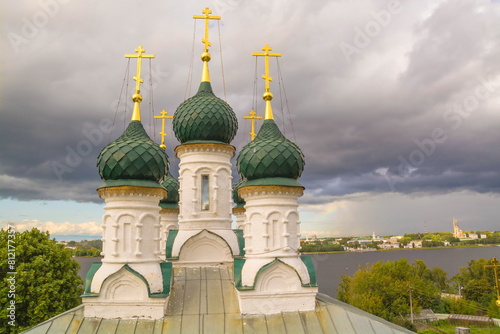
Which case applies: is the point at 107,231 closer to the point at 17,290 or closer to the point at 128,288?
the point at 128,288

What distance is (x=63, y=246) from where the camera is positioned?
17984 mm

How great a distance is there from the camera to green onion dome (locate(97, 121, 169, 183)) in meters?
9.60

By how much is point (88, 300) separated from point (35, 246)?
844 cm

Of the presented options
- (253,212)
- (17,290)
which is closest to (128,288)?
(253,212)

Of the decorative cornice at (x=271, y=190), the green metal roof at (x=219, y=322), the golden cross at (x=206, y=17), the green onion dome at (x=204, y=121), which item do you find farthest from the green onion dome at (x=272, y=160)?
the golden cross at (x=206, y=17)

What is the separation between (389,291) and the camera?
3350 cm

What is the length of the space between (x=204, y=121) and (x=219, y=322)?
19.8 ft

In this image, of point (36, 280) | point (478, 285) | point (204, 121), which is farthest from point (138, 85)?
point (478, 285)

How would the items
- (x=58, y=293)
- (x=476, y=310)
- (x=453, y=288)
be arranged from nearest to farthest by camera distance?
1. (x=58, y=293)
2. (x=476, y=310)
3. (x=453, y=288)

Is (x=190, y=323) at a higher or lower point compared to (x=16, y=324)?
higher

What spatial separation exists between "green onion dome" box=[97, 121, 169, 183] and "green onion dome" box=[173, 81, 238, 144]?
8.94 feet

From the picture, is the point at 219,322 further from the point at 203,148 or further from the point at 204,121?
the point at 204,121

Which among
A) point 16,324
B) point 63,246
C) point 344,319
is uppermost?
point 63,246

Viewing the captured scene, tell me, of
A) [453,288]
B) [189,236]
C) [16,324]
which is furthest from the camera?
[453,288]
